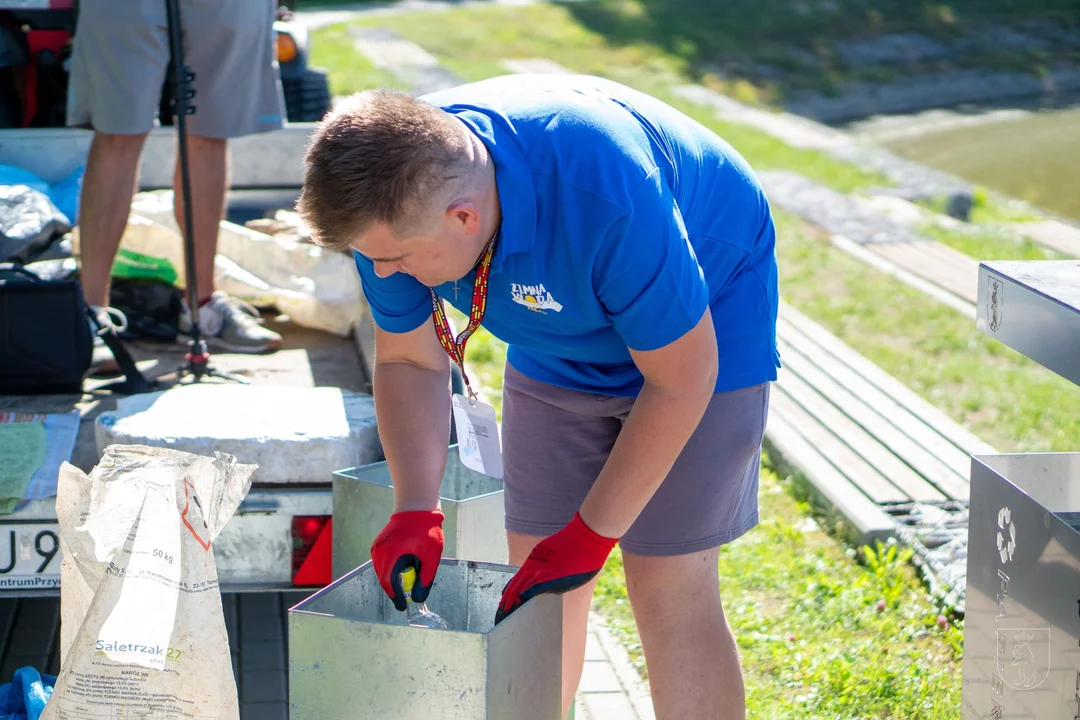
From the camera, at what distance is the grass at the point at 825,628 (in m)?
2.99

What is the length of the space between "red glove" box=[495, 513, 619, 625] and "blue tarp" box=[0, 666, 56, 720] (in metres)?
0.98

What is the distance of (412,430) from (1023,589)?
109 cm

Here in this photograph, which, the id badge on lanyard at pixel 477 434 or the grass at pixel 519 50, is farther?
the grass at pixel 519 50

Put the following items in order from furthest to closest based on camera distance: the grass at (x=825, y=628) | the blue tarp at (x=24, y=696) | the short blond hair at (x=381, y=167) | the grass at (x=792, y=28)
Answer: the grass at (x=792, y=28), the grass at (x=825, y=628), the blue tarp at (x=24, y=696), the short blond hair at (x=381, y=167)

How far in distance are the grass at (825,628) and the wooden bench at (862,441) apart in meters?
0.17

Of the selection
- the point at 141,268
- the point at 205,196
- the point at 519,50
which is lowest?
the point at 519,50

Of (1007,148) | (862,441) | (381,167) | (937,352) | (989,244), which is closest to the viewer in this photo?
(381,167)

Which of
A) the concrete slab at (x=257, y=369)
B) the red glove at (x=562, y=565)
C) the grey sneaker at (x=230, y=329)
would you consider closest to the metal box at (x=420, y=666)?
the red glove at (x=562, y=565)

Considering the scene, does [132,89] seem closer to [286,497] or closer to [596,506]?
[286,497]

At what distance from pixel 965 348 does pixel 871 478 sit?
178 centimetres

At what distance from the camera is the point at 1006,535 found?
7.54 feet

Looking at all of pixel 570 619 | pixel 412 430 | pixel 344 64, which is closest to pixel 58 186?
pixel 412 430

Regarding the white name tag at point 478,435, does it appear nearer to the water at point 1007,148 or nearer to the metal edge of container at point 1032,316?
the metal edge of container at point 1032,316

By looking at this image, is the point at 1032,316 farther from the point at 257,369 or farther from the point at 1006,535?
the point at 257,369
